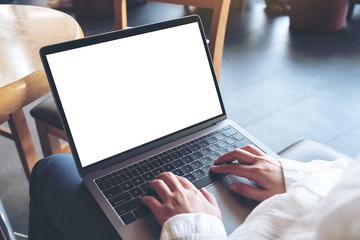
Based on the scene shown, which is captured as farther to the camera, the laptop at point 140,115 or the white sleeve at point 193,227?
the laptop at point 140,115

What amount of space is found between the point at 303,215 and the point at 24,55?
2.40 feet

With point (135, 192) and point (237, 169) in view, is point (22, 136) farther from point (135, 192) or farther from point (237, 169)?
point (237, 169)

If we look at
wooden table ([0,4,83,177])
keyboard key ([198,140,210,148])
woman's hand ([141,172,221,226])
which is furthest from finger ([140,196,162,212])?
wooden table ([0,4,83,177])

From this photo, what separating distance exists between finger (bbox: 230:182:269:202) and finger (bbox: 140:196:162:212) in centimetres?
15

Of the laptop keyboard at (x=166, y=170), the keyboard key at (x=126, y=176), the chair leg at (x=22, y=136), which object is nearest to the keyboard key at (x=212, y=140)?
the laptop keyboard at (x=166, y=170)

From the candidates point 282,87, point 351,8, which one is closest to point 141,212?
point 282,87

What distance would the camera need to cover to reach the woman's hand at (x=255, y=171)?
0.60 meters

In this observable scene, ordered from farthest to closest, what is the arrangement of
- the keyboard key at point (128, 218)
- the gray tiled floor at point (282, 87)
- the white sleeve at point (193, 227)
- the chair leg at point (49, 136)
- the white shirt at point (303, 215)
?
the gray tiled floor at point (282, 87) → the chair leg at point (49, 136) → the keyboard key at point (128, 218) → the white sleeve at point (193, 227) → the white shirt at point (303, 215)

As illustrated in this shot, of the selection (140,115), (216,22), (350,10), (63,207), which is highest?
(216,22)

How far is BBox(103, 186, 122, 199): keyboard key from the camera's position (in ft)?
2.01

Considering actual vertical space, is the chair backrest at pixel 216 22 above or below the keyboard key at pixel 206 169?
above

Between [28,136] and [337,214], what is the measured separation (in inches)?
47.5

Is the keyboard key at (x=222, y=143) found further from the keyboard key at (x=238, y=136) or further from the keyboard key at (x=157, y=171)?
the keyboard key at (x=157, y=171)

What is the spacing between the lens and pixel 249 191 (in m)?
0.61
